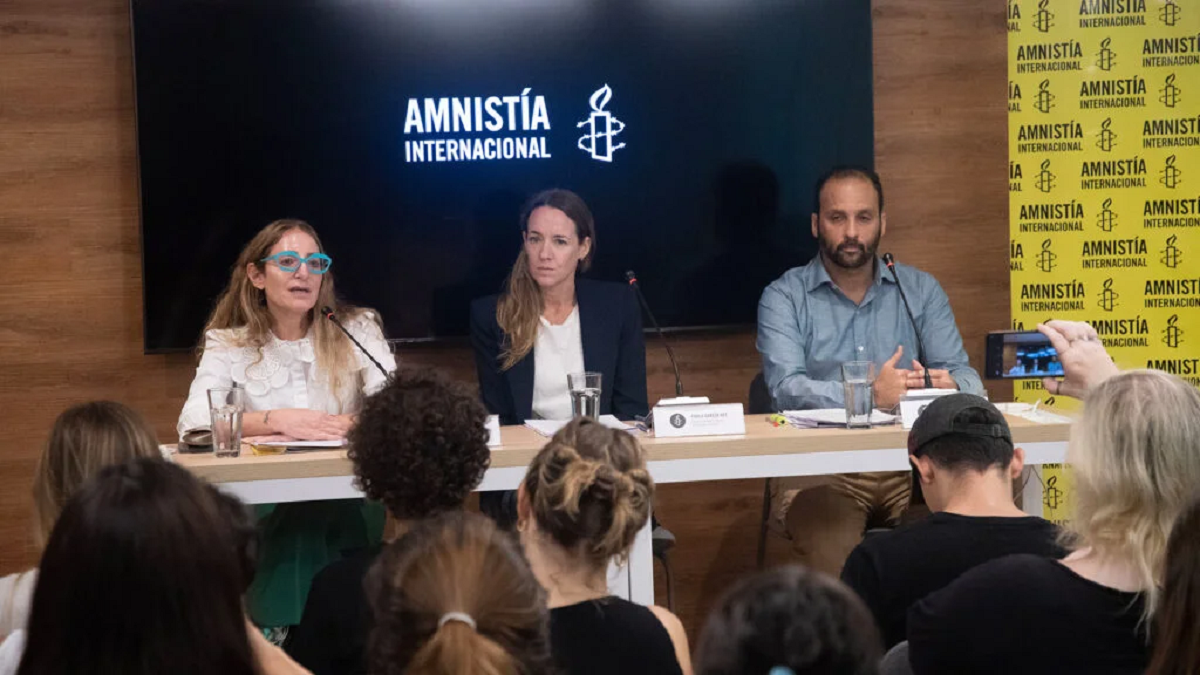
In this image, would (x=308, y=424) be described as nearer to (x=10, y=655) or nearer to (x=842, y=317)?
(x=10, y=655)

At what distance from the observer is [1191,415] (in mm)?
1953

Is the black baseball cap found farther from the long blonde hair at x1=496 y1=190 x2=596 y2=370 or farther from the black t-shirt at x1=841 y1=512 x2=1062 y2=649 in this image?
the long blonde hair at x1=496 y1=190 x2=596 y2=370

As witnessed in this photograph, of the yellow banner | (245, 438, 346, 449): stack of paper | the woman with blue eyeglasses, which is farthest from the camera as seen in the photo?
the yellow banner

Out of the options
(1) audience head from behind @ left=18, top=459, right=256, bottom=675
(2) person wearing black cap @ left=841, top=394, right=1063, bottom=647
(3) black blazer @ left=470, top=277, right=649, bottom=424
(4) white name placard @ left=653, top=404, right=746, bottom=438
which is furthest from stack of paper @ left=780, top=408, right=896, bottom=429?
(1) audience head from behind @ left=18, top=459, right=256, bottom=675

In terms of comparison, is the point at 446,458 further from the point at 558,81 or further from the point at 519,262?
the point at 558,81

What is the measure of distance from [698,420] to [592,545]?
1.39 m

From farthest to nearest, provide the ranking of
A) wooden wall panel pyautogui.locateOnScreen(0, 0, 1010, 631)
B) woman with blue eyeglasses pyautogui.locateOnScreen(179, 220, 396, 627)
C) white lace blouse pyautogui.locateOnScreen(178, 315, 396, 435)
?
wooden wall panel pyautogui.locateOnScreen(0, 0, 1010, 631)
white lace blouse pyautogui.locateOnScreen(178, 315, 396, 435)
woman with blue eyeglasses pyautogui.locateOnScreen(179, 220, 396, 627)

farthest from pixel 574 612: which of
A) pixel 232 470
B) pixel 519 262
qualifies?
pixel 519 262

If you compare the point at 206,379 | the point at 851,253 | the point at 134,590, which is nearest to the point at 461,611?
the point at 134,590

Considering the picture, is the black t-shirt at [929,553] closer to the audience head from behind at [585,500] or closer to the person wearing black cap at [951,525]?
the person wearing black cap at [951,525]

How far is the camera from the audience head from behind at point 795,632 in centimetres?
128

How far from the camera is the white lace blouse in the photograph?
3633 mm

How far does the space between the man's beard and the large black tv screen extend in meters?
0.36

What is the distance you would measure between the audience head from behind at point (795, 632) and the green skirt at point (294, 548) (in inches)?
86.0
